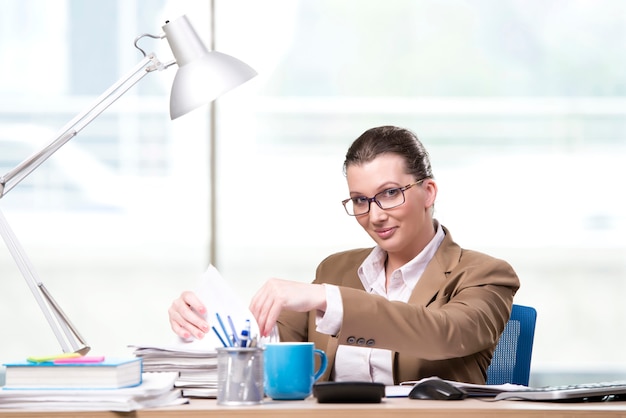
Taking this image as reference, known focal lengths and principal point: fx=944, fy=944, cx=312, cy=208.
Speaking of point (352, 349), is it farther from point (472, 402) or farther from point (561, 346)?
point (561, 346)

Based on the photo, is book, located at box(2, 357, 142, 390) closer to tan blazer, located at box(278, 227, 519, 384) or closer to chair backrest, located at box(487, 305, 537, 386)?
tan blazer, located at box(278, 227, 519, 384)

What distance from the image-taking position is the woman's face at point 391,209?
2.16 meters

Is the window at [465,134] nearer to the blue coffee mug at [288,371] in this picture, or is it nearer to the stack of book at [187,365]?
the stack of book at [187,365]

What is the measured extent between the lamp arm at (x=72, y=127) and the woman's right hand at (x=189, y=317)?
41 cm

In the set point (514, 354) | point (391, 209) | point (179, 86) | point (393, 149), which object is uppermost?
point (179, 86)

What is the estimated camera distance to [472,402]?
1542 millimetres

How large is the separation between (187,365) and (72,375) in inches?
9.3

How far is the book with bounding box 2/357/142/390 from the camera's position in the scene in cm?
148

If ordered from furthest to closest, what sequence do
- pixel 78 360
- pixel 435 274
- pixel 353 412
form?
pixel 435 274, pixel 78 360, pixel 353 412

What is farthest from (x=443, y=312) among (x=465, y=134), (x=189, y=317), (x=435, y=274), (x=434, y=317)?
(x=465, y=134)

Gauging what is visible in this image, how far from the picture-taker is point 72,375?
151cm

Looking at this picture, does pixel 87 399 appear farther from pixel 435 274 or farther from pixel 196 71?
pixel 435 274

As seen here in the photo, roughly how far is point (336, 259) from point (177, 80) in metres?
0.71

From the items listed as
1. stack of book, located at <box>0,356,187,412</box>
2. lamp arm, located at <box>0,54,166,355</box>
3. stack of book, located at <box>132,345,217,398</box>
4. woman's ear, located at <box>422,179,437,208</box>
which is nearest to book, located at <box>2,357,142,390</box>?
stack of book, located at <box>0,356,187,412</box>
